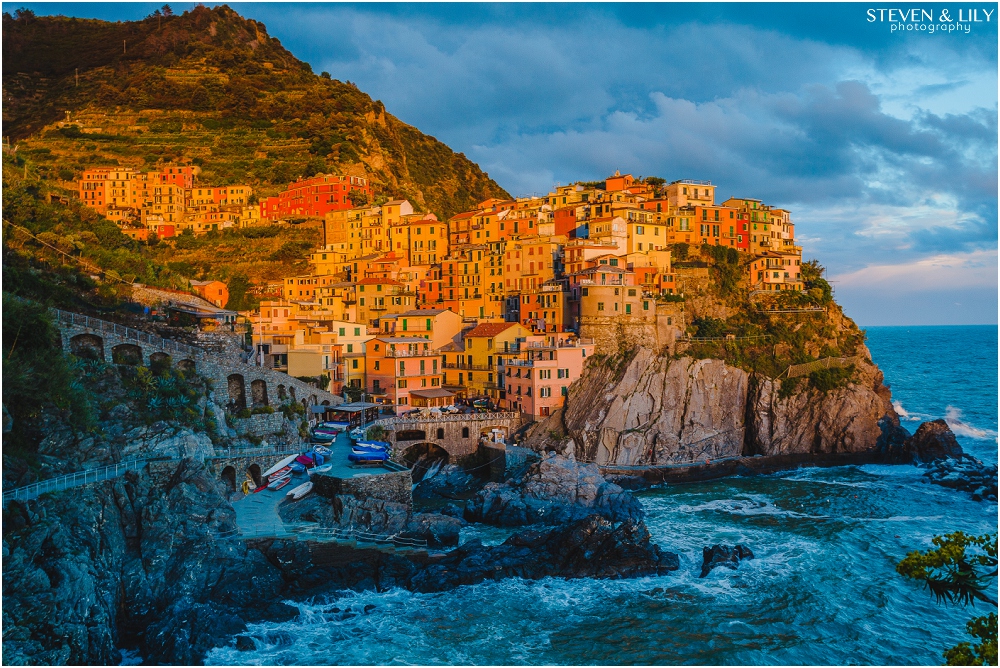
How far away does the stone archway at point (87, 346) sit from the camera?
3155cm

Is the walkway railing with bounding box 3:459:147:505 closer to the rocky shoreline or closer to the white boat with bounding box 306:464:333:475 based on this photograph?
the rocky shoreline

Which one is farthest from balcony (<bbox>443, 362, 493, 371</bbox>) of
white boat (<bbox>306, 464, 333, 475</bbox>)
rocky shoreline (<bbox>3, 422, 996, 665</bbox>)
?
white boat (<bbox>306, 464, 333, 475</bbox>)

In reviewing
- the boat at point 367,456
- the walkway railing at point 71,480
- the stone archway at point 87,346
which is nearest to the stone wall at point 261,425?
the boat at point 367,456

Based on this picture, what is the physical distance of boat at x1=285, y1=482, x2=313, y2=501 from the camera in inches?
1219

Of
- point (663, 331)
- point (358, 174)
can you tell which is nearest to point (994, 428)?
point (663, 331)

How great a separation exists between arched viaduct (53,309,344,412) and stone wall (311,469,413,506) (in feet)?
23.2

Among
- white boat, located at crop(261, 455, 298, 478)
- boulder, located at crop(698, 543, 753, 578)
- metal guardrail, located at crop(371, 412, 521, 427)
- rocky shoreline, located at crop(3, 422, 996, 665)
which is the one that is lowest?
boulder, located at crop(698, 543, 753, 578)

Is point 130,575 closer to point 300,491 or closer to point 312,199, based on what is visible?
point 300,491

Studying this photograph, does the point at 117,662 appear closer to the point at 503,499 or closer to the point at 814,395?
the point at 503,499

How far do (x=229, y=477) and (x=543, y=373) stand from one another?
22.4 meters

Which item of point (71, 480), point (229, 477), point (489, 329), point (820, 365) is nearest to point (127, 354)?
point (229, 477)

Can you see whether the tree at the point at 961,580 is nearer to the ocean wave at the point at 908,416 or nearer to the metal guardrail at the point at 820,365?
the metal guardrail at the point at 820,365

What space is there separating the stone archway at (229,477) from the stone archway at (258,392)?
8150mm

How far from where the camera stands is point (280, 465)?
33281mm
